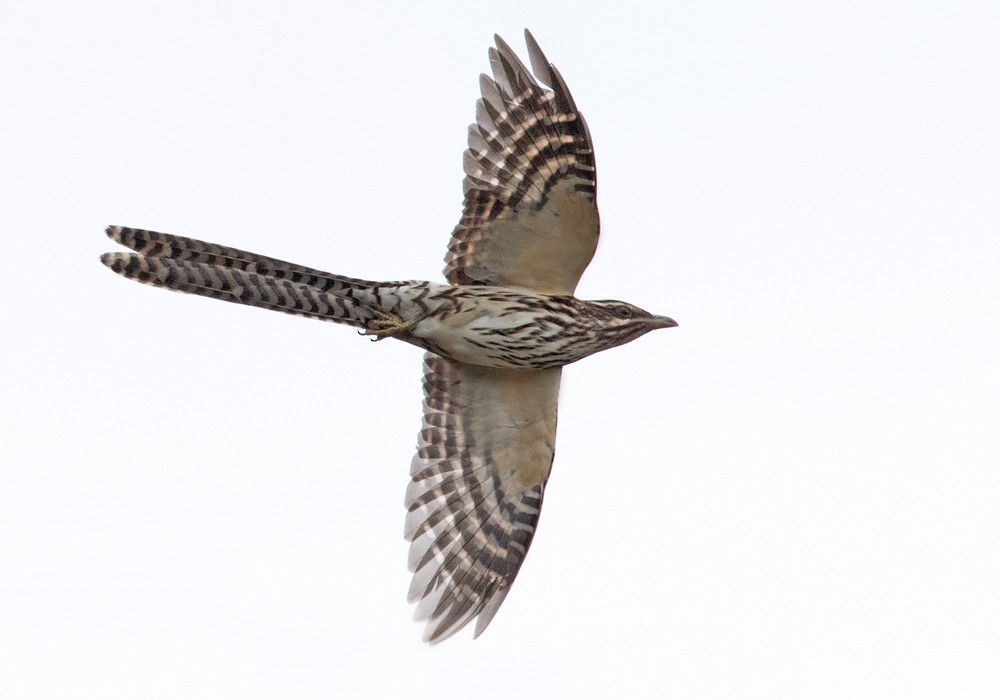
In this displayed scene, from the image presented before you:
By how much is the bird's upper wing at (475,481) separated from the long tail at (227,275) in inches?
75.4

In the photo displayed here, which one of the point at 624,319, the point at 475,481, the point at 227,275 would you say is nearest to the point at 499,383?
the point at 475,481

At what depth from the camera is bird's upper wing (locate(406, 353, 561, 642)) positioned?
592 inches

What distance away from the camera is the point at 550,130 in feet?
46.5

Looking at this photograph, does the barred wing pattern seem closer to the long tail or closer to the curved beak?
the curved beak

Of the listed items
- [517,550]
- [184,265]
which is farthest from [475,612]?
[184,265]

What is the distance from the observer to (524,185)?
14117mm

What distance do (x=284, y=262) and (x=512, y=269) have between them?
2.21 metres

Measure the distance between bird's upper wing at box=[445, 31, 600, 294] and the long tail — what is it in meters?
1.31

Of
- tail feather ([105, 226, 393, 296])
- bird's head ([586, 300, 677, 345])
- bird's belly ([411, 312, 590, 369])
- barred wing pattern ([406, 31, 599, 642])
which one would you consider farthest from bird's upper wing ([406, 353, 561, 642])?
tail feather ([105, 226, 393, 296])

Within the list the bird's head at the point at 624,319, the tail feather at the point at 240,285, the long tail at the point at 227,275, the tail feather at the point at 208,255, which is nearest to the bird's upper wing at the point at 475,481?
the bird's head at the point at 624,319

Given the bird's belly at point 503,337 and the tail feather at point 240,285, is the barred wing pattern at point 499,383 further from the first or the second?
the tail feather at point 240,285

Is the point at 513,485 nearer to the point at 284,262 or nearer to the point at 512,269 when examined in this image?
the point at 512,269

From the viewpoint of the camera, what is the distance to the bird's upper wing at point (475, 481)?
15.0 m

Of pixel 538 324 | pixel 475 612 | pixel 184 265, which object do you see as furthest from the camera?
pixel 475 612
